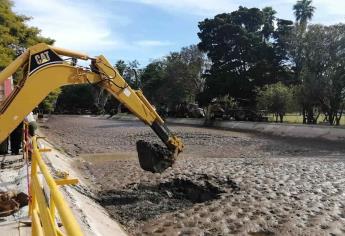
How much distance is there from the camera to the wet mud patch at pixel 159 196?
948 cm

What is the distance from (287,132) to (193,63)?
35.8m

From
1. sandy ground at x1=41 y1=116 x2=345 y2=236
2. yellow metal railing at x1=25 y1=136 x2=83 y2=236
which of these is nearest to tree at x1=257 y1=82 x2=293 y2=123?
sandy ground at x1=41 y1=116 x2=345 y2=236

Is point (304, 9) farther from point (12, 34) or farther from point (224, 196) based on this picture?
point (224, 196)

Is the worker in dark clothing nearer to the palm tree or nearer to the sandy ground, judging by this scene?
the sandy ground

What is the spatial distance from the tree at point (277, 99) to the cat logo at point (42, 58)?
3242 centimetres

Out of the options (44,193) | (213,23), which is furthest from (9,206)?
(213,23)

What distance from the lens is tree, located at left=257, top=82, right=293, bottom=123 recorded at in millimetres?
39656

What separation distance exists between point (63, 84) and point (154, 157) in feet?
9.45

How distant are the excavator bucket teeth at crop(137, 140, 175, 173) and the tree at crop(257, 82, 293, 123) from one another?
29765 mm

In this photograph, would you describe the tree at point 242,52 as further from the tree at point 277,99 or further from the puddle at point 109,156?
the puddle at point 109,156

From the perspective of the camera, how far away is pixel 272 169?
13.6m

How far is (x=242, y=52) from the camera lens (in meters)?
50.9

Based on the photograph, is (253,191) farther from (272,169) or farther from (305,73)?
(305,73)

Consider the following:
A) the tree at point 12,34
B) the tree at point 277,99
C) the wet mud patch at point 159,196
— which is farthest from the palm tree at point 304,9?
the wet mud patch at point 159,196
